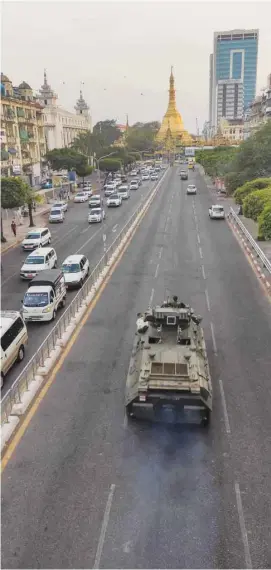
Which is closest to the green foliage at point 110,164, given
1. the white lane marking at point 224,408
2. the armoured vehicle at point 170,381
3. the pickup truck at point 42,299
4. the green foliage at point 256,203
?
the green foliage at point 256,203

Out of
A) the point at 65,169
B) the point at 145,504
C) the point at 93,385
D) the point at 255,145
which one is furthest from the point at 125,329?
the point at 65,169

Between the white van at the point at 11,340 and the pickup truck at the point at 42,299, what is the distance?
9.54ft

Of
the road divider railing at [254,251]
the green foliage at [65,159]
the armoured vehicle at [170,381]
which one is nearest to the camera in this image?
the armoured vehicle at [170,381]

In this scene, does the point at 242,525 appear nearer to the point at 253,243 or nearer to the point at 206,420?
the point at 206,420

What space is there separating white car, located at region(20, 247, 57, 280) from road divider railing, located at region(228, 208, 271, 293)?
13.5 metres

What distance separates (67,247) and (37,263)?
10329 millimetres

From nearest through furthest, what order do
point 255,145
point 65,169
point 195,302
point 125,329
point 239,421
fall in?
point 239,421
point 125,329
point 195,302
point 255,145
point 65,169

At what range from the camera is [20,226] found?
166ft

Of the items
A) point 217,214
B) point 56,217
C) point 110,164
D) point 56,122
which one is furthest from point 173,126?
point 217,214

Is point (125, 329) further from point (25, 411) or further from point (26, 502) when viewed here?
point (26, 502)

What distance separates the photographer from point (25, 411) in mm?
14344

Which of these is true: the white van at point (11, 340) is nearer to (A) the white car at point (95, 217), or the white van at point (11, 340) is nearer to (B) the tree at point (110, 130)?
(A) the white car at point (95, 217)

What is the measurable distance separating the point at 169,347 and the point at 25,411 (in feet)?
16.3

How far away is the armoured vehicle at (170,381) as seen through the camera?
12.6 m
